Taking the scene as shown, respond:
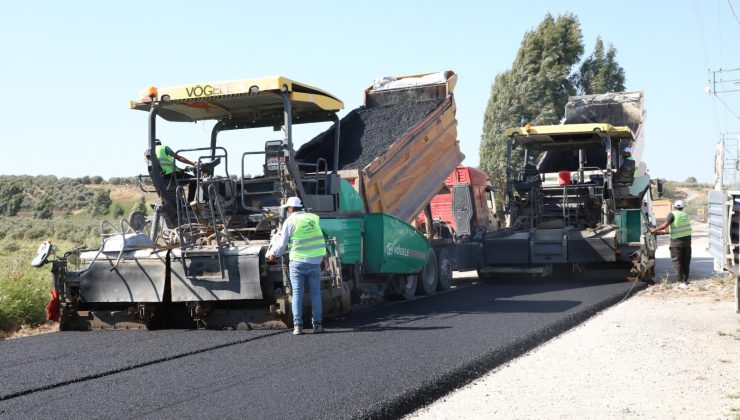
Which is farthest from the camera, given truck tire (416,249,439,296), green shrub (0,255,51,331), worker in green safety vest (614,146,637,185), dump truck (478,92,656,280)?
worker in green safety vest (614,146,637,185)

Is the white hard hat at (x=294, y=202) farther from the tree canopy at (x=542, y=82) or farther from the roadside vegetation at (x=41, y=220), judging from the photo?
the tree canopy at (x=542, y=82)

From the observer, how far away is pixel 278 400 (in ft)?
14.6

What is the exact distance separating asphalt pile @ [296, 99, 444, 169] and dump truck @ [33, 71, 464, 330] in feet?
0.10

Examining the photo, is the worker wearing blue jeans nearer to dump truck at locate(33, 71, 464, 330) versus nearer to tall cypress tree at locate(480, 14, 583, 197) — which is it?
dump truck at locate(33, 71, 464, 330)

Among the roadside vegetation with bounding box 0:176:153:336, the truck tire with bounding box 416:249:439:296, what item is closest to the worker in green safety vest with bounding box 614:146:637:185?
the truck tire with bounding box 416:249:439:296

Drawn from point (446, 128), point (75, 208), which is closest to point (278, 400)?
point (446, 128)

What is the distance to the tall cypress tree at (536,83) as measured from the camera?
2634 centimetres

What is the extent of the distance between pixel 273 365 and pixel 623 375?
2.32 metres

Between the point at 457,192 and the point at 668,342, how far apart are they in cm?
745

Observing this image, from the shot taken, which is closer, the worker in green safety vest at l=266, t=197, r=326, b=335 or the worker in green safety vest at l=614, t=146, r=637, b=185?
the worker in green safety vest at l=266, t=197, r=326, b=335

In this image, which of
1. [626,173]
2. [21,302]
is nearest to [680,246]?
[626,173]

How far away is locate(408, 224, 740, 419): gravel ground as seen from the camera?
175 inches

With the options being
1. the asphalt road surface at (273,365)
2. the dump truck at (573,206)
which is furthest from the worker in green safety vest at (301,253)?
the dump truck at (573,206)

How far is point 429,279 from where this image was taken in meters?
10.1
